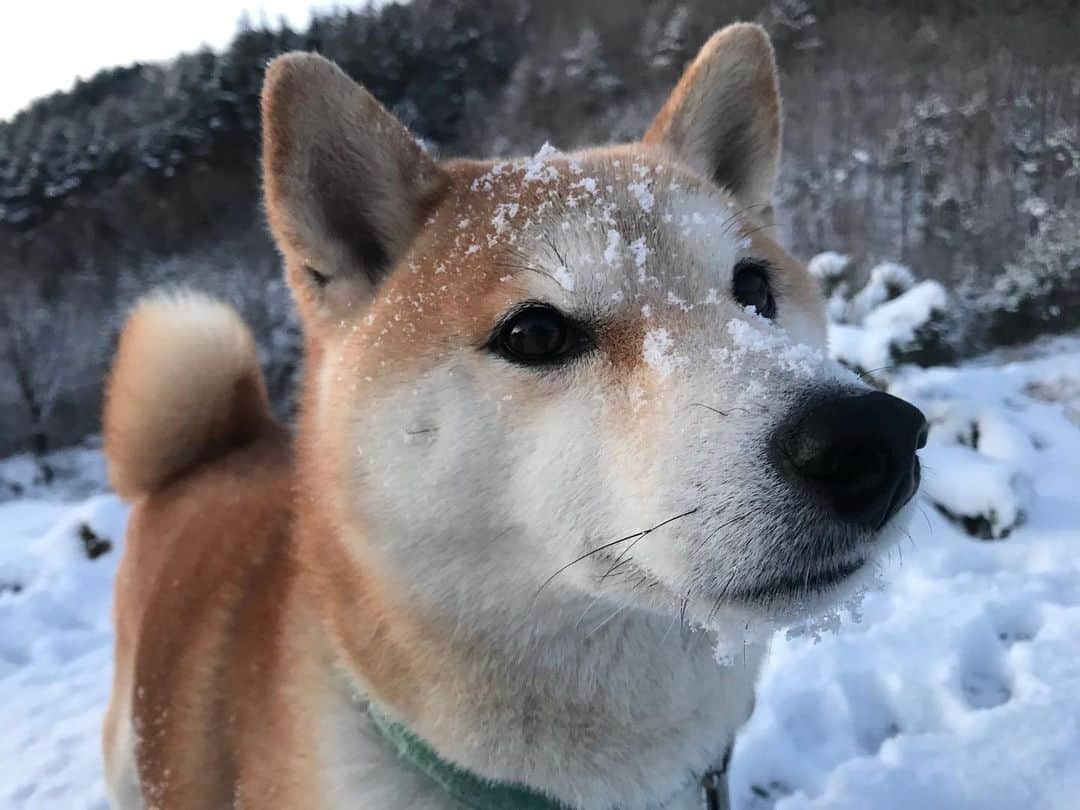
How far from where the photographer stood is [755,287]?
4.66 ft

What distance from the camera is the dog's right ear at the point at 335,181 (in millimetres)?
1336

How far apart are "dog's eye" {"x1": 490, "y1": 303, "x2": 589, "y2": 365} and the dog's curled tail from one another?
4.79 ft

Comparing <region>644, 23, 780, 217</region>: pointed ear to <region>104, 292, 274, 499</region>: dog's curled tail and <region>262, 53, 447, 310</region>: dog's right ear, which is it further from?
<region>104, 292, 274, 499</region>: dog's curled tail

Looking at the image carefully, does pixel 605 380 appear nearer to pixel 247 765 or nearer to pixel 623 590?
pixel 623 590

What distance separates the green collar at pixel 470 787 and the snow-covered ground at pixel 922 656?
0.53 metres

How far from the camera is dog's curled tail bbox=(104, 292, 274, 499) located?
2268mm

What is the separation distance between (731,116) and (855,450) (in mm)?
1192

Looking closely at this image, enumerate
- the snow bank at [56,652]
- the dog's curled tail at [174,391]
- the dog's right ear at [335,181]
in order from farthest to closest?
the snow bank at [56,652] < the dog's curled tail at [174,391] < the dog's right ear at [335,181]

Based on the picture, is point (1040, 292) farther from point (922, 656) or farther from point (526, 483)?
point (526, 483)

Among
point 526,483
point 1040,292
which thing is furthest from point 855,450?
point 1040,292

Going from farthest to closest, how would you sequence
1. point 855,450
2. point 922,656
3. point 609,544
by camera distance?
1. point 922,656
2. point 609,544
3. point 855,450

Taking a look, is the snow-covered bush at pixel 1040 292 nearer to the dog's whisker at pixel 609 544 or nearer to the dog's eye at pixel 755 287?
the dog's eye at pixel 755 287

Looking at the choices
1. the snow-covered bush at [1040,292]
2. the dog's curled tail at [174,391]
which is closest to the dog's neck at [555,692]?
the dog's curled tail at [174,391]

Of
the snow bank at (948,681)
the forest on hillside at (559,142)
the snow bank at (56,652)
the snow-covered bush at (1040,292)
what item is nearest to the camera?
the snow bank at (948,681)
